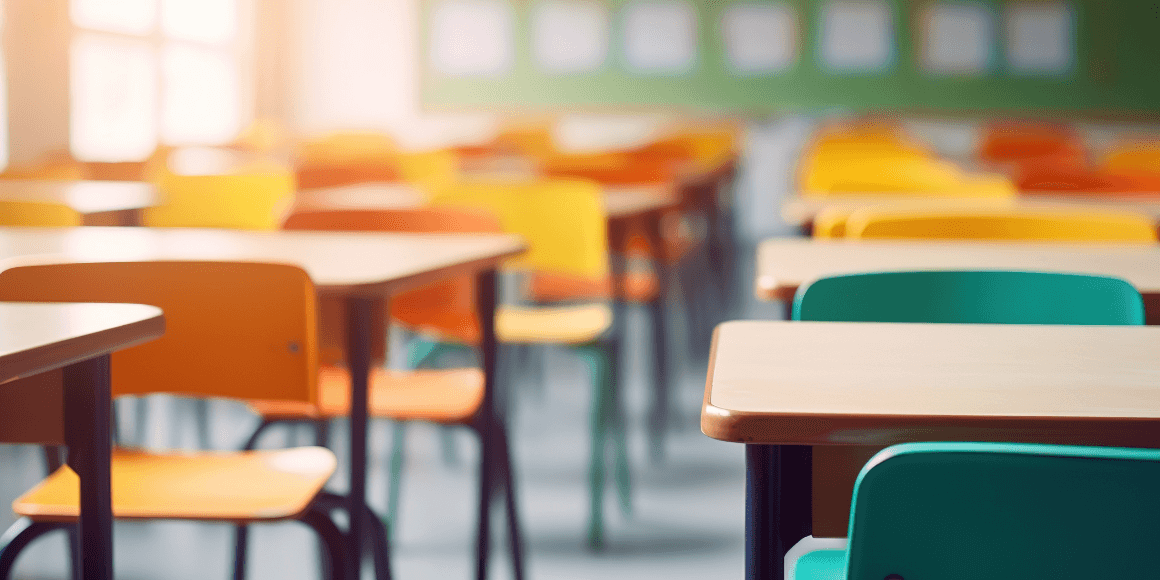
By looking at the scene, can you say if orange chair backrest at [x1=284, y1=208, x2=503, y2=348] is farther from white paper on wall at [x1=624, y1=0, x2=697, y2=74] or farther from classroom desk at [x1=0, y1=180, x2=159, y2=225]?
white paper on wall at [x1=624, y1=0, x2=697, y2=74]

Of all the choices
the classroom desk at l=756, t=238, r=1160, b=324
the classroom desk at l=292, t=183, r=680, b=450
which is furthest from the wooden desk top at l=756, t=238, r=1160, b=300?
the classroom desk at l=292, t=183, r=680, b=450

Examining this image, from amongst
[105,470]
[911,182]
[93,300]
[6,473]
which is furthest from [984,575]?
[911,182]

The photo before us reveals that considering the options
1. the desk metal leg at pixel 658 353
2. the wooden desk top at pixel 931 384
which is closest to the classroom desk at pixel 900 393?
the wooden desk top at pixel 931 384

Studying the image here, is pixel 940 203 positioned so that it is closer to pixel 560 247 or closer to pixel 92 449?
pixel 560 247

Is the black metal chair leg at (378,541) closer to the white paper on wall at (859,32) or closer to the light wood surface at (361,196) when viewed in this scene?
the light wood surface at (361,196)

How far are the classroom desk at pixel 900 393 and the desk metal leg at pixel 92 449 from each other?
0.53 m

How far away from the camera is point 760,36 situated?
9.69 m

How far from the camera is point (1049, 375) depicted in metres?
0.90

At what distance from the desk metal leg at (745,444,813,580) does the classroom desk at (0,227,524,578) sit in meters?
0.69

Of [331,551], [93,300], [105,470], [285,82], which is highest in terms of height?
[285,82]

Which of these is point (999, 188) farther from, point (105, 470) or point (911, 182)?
point (105, 470)

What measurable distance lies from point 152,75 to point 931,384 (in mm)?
8070

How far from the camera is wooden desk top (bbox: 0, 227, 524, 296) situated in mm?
1564

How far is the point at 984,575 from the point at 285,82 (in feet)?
32.9
